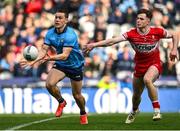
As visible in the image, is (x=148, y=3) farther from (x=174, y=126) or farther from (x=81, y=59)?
(x=174, y=126)

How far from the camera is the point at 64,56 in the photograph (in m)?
13.6

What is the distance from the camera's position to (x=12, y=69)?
2322cm

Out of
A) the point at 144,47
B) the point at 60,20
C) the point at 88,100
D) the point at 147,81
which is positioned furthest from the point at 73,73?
the point at 88,100

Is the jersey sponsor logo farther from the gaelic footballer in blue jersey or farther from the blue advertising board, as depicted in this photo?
the blue advertising board

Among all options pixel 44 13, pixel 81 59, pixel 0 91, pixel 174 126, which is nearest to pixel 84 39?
pixel 44 13

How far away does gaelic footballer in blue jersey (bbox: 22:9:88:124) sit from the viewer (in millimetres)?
13799

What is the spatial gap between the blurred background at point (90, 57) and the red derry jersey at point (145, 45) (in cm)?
845

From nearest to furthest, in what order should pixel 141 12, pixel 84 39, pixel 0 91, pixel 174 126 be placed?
1. pixel 174 126
2. pixel 141 12
3. pixel 0 91
4. pixel 84 39

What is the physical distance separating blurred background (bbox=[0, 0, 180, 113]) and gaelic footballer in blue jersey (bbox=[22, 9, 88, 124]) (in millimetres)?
7898

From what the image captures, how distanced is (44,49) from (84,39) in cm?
985

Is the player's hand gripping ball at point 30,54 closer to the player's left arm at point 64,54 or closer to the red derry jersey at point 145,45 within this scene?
the player's left arm at point 64,54

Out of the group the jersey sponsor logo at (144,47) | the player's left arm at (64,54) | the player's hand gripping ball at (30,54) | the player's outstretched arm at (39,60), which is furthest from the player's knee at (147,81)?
the player's hand gripping ball at (30,54)

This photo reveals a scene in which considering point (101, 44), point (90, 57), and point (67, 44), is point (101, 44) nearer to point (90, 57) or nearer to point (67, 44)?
point (67, 44)

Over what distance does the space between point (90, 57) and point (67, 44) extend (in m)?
9.61
